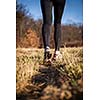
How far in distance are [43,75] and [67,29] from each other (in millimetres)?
347

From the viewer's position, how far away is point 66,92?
134cm

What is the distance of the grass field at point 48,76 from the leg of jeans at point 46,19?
0.27ft

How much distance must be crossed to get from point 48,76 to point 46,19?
384 millimetres

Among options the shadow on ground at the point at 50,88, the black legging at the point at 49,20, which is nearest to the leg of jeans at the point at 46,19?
the black legging at the point at 49,20

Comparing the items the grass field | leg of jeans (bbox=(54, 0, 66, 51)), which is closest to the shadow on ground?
the grass field

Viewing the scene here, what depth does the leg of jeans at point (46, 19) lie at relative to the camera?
1.36 m

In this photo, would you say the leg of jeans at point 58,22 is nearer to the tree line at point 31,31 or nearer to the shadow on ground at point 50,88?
the tree line at point 31,31

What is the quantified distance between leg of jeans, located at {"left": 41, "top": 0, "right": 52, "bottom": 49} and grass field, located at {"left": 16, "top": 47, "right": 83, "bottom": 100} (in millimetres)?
83

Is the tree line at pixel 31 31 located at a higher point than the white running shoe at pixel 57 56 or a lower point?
higher

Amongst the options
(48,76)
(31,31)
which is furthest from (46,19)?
(48,76)

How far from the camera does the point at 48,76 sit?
1.35 meters

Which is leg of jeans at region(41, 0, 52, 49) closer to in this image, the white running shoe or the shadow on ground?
the white running shoe

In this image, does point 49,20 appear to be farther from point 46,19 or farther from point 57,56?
point 57,56
